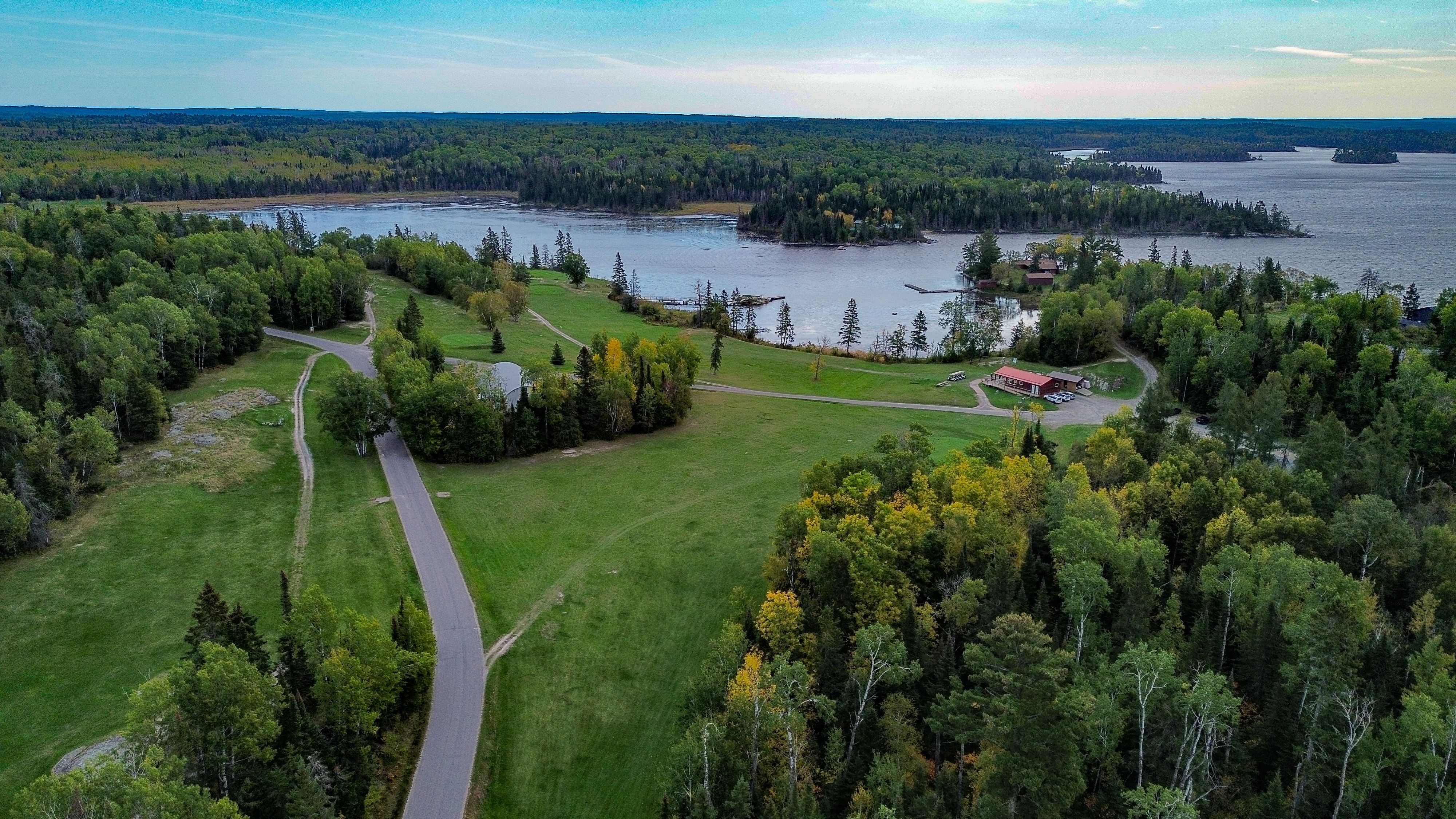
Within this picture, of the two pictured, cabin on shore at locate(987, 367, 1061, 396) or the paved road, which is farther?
cabin on shore at locate(987, 367, 1061, 396)

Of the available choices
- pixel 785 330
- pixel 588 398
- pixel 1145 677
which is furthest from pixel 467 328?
pixel 1145 677

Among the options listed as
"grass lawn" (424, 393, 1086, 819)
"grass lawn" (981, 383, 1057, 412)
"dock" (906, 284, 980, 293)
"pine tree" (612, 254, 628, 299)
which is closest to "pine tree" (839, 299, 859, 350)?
"grass lawn" (981, 383, 1057, 412)

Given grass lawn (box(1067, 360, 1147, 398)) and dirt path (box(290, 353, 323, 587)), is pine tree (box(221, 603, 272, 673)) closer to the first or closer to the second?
dirt path (box(290, 353, 323, 587))

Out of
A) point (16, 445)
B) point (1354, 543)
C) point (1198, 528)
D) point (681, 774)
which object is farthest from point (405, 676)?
point (1354, 543)

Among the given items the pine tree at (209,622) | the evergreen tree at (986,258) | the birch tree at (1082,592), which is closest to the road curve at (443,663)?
the pine tree at (209,622)

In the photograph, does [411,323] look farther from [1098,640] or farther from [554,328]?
[1098,640]

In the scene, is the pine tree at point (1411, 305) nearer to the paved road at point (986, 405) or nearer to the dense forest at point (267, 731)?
the paved road at point (986, 405)
